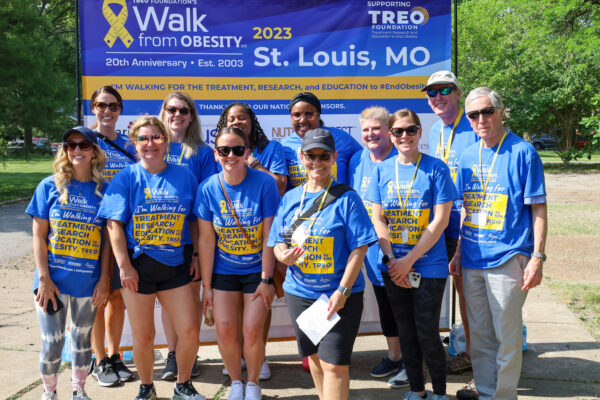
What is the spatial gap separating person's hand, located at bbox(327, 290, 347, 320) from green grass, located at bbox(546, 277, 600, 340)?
322cm

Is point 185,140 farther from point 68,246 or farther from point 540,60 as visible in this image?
point 540,60

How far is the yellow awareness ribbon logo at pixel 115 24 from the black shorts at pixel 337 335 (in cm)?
275

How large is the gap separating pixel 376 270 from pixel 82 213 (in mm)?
1954

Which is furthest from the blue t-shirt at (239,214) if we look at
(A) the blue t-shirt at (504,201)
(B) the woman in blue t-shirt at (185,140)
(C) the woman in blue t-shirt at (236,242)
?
(A) the blue t-shirt at (504,201)

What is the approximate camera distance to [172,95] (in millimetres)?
4062

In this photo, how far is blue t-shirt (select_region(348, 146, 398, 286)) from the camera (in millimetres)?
3867

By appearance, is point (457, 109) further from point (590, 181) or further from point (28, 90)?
point (590, 181)

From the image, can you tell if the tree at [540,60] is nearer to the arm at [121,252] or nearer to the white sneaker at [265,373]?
the white sneaker at [265,373]

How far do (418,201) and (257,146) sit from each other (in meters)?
1.33

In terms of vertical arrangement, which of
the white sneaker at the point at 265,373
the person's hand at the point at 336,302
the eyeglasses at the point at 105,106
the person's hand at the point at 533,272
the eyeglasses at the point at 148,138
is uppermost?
the eyeglasses at the point at 105,106

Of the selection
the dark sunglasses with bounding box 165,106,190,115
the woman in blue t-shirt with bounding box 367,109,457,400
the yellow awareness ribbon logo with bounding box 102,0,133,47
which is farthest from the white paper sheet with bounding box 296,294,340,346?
the yellow awareness ribbon logo with bounding box 102,0,133,47

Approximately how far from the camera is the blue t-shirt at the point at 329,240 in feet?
10.2

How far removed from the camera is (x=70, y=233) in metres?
3.50

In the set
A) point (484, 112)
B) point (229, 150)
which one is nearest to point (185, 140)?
point (229, 150)
